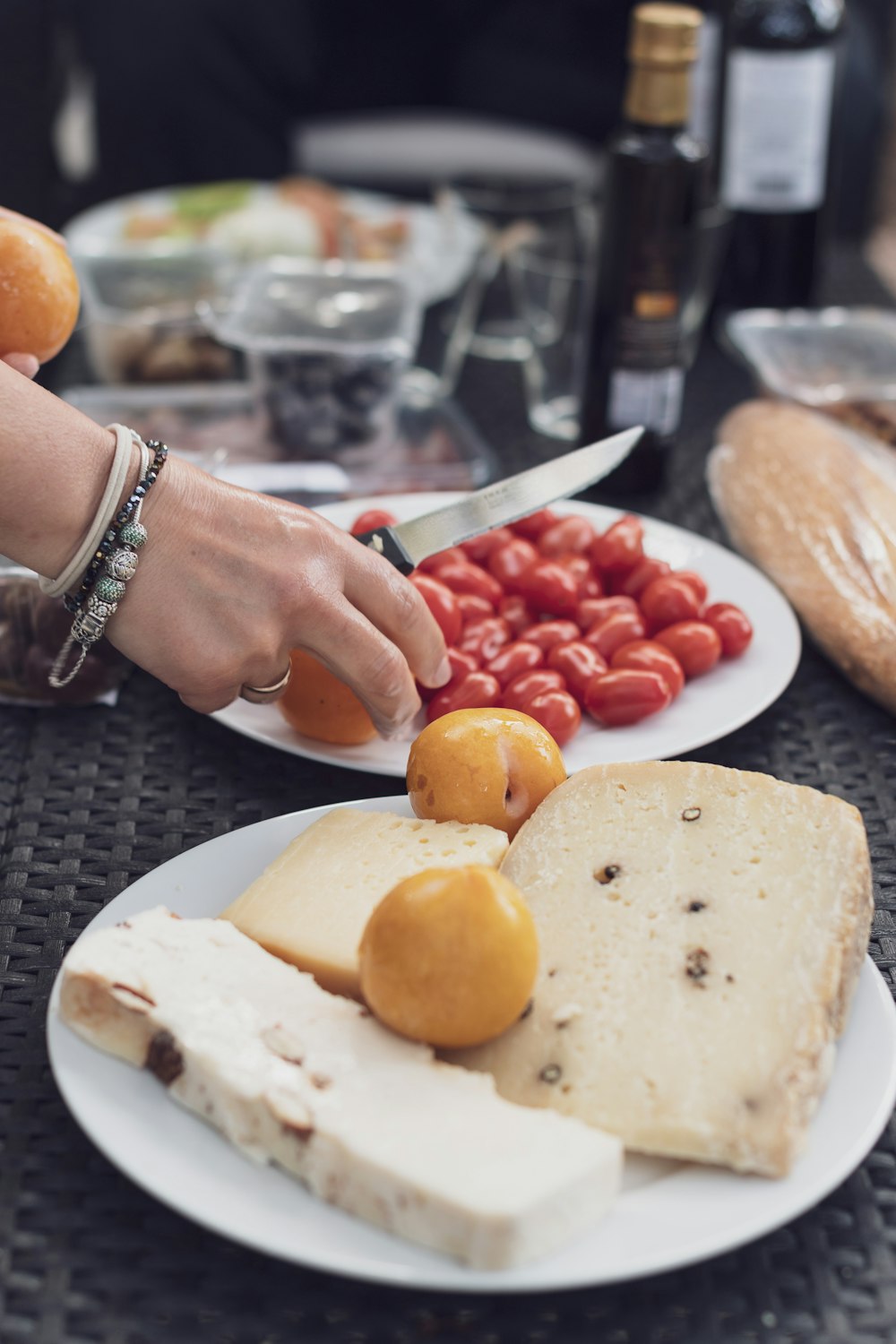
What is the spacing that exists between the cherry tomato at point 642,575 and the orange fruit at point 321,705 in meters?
0.33

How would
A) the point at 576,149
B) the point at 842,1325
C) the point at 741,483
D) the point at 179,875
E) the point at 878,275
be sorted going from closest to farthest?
the point at 842,1325 < the point at 179,875 < the point at 741,483 < the point at 878,275 < the point at 576,149

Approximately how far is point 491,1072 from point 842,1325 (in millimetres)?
197

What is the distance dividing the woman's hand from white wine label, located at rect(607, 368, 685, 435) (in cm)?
60

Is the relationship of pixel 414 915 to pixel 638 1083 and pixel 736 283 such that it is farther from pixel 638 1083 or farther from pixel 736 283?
pixel 736 283

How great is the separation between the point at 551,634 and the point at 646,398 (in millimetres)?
418

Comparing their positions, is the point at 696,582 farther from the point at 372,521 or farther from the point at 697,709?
the point at 372,521

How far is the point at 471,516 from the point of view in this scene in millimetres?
1027

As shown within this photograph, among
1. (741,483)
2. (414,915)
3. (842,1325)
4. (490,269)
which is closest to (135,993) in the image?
(414,915)

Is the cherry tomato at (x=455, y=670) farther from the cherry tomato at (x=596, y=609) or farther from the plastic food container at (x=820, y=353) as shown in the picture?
the plastic food container at (x=820, y=353)

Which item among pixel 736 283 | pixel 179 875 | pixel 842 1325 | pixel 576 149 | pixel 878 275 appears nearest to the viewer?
pixel 842 1325

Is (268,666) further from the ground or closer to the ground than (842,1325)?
further from the ground

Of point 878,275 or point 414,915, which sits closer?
point 414,915

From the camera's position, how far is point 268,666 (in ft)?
2.96

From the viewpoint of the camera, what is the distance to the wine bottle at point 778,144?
1621mm
